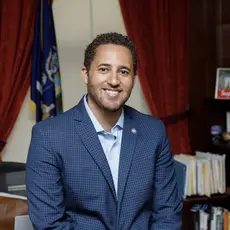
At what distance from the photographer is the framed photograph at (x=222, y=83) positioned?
2675 mm

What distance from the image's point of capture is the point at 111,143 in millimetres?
1487

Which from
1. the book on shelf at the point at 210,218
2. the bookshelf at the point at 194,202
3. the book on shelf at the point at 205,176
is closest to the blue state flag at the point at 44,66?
the book on shelf at the point at 205,176

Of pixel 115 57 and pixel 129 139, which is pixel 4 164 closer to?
pixel 129 139

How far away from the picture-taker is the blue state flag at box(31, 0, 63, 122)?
2455 mm

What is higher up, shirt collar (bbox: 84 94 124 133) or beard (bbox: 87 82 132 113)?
beard (bbox: 87 82 132 113)

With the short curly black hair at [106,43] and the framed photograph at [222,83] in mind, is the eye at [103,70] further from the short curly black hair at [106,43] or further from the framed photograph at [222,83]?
the framed photograph at [222,83]

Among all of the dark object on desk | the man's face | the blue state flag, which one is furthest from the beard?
the blue state flag

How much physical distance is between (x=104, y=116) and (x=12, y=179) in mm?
668

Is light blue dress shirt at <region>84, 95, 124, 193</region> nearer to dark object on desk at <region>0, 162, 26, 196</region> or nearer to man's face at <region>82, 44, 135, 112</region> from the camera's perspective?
man's face at <region>82, 44, 135, 112</region>

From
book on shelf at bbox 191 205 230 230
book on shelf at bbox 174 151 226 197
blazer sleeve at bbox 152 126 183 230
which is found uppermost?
blazer sleeve at bbox 152 126 183 230

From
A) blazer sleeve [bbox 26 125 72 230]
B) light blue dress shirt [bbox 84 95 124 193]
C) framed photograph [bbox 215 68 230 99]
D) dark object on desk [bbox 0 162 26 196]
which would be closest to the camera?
blazer sleeve [bbox 26 125 72 230]

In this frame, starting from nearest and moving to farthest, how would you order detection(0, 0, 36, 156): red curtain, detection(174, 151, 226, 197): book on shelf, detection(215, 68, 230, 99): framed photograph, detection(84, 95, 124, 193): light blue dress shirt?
detection(84, 95, 124, 193): light blue dress shirt
detection(0, 0, 36, 156): red curtain
detection(174, 151, 226, 197): book on shelf
detection(215, 68, 230, 99): framed photograph

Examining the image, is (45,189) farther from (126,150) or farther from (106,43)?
(106,43)

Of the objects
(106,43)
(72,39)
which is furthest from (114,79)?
(72,39)
